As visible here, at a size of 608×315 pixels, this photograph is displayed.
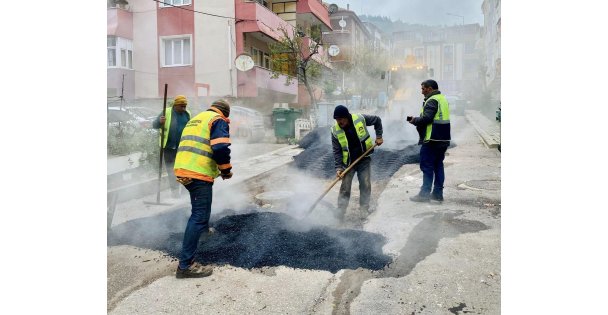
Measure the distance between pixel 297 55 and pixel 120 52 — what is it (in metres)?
1.84

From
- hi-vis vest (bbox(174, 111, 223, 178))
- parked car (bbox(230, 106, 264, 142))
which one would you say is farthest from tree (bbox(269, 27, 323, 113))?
hi-vis vest (bbox(174, 111, 223, 178))

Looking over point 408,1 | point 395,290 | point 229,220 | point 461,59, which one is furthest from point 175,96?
point 395,290

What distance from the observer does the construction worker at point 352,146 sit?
387 centimetres

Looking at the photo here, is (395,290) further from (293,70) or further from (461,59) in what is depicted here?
(293,70)

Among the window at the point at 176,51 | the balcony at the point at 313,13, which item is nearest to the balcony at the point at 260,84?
the window at the point at 176,51

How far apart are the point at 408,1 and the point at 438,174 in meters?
1.57

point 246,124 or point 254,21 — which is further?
point 246,124

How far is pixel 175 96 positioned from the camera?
460cm

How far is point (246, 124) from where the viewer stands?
22.5 ft

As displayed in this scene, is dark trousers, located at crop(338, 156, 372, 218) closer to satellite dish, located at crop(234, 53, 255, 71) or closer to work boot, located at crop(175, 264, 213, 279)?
work boot, located at crop(175, 264, 213, 279)

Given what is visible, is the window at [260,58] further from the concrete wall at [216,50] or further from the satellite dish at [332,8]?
the satellite dish at [332,8]

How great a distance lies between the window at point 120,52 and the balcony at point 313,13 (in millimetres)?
1769

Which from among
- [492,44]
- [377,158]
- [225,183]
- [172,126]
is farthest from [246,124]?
[492,44]

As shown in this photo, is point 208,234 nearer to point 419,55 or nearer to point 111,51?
point 111,51
